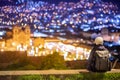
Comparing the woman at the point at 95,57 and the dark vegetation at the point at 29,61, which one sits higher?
Answer: the woman at the point at 95,57

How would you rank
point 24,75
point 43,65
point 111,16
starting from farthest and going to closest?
point 111,16
point 43,65
point 24,75

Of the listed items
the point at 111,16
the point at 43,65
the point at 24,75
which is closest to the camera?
the point at 24,75

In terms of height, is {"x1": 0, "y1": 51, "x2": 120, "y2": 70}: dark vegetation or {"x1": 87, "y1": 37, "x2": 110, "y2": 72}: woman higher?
{"x1": 87, "y1": 37, "x2": 110, "y2": 72}: woman

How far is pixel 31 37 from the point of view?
340 inches

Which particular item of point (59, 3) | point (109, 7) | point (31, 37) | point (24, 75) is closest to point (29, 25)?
point (31, 37)

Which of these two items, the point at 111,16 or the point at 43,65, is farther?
the point at 111,16

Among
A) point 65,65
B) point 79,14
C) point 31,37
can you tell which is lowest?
point 65,65

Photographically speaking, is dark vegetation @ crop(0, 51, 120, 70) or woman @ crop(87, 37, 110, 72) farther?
dark vegetation @ crop(0, 51, 120, 70)

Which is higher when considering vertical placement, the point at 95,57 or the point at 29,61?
the point at 95,57

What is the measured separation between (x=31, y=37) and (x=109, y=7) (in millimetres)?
2208

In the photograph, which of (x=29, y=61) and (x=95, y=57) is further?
(x=29, y=61)

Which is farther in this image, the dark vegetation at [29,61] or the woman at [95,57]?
the dark vegetation at [29,61]

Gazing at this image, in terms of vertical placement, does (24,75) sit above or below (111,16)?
below

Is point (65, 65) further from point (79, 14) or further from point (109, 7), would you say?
→ point (109, 7)
